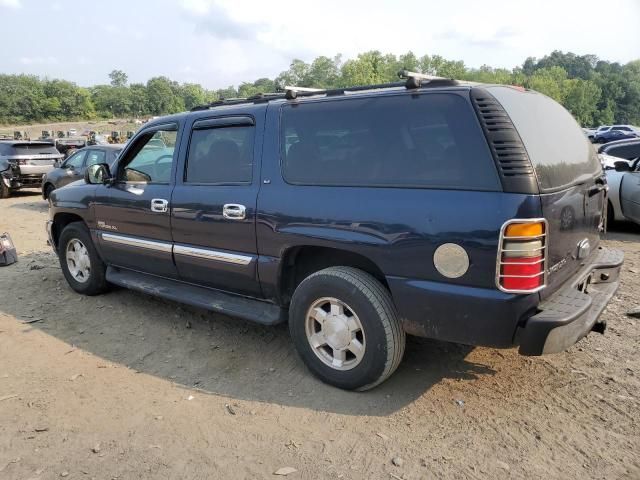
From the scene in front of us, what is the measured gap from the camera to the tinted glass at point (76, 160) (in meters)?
11.8

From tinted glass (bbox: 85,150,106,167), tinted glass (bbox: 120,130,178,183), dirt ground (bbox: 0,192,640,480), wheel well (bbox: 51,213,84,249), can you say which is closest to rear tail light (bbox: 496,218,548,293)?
dirt ground (bbox: 0,192,640,480)

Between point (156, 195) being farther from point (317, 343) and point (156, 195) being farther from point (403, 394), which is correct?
point (403, 394)

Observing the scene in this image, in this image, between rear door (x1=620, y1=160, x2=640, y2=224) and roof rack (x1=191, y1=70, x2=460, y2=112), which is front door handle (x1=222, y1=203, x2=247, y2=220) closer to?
roof rack (x1=191, y1=70, x2=460, y2=112)

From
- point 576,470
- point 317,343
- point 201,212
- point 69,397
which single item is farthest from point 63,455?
point 576,470

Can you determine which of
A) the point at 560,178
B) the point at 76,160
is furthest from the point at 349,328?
the point at 76,160

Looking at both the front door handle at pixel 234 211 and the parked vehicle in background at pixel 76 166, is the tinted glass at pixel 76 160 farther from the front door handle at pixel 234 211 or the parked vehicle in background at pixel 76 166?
the front door handle at pixel 234 211

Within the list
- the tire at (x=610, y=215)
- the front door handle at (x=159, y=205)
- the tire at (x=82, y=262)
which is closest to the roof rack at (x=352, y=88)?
the front door handle at (x=159, y=205)

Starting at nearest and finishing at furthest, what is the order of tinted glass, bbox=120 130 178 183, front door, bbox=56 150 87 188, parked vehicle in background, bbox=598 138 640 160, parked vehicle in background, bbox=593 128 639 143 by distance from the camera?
1. tinted glass, bbox=120 130 178 183
2. parked vehicle in background, bbox=598 138 640 160
3. front door, bbox=56 150 87 188
4. parked vehicle in background, bbox=593 128 639 143

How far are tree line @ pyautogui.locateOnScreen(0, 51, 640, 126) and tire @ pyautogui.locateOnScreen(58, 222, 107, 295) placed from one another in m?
70.9

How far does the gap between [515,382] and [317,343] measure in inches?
53.7

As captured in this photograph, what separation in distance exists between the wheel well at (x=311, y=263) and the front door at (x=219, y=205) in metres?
0.24

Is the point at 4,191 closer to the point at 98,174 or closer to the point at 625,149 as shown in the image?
the point at 98,174

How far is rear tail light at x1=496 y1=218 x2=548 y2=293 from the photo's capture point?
2.61m

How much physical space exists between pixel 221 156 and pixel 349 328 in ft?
5.70
